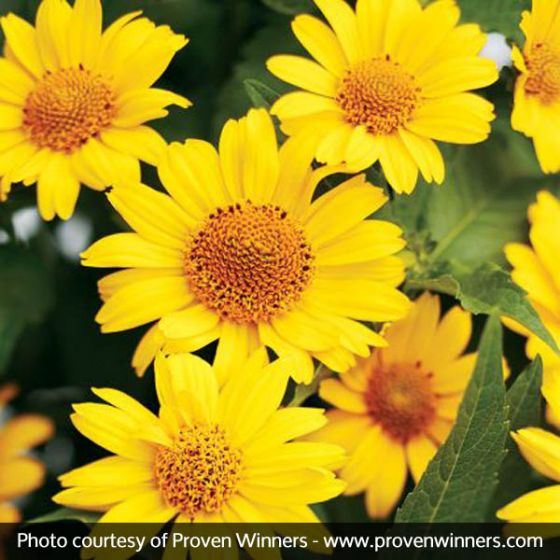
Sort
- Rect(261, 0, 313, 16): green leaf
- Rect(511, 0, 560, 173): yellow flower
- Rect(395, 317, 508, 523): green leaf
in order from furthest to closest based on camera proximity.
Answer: Rect(261, 0, 313, 16): green leaf, Rect(511, 0, 560, 173): yellow flower, Rect(395, 317, 508, 523): green leaf

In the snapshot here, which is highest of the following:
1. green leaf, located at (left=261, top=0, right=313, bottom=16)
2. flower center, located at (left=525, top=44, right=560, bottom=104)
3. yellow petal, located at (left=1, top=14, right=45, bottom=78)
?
green leaf, located at (left=261, top=0, right=313, bottom=16)

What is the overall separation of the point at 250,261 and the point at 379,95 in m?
0.14

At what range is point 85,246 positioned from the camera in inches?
39.6

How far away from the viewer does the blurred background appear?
904mm

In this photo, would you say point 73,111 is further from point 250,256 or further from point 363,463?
point 363,463

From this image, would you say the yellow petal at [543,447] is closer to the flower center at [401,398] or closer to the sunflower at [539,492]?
the sunflower at [539,492]

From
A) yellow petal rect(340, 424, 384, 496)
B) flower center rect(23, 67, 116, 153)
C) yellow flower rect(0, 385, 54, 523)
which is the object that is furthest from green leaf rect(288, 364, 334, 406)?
yellow flower rect(0, 385, 54, 523)

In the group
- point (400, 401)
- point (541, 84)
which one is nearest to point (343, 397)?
point (400, 401)

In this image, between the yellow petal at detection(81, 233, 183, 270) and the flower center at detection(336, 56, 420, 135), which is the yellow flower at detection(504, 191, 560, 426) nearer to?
the flower center at detection(336, 56, 420, 135)

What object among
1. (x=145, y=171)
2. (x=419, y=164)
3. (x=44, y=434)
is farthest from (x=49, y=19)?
(x=44, y=434)

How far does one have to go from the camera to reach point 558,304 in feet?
2.53

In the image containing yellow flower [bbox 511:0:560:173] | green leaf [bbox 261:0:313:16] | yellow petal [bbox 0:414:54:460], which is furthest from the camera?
yellow petal [bbox 0:414:54:460]

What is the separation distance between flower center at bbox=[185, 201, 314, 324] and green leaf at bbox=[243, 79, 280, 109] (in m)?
0.07

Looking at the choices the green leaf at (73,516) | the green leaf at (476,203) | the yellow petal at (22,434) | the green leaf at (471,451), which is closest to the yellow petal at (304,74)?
the green leaf at (476,203)
